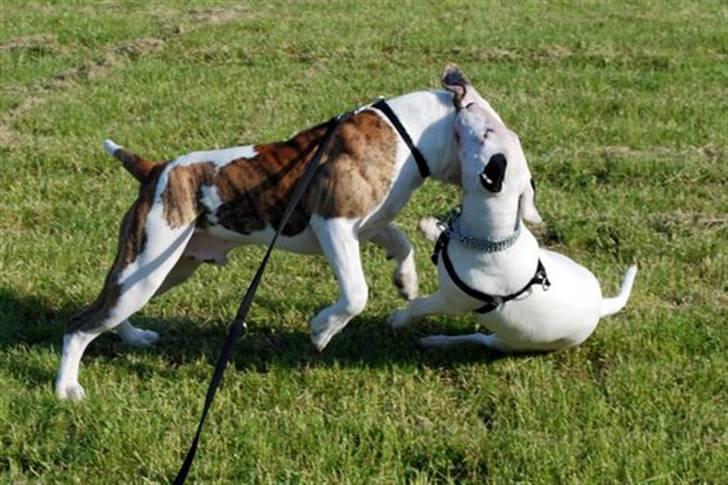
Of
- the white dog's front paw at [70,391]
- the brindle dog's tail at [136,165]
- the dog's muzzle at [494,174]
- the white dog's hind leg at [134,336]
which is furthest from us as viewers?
the white dog's hind leg at [134,336]

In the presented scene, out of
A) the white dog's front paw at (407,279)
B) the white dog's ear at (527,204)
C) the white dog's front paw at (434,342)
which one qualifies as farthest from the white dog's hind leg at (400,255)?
the white dog's ear at (527,204)

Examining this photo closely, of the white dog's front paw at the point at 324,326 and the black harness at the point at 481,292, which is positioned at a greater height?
the black harness at the point at 481,292

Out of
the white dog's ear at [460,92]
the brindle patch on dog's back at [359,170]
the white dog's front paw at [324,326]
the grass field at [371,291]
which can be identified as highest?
the white dog's ear at [460,92]

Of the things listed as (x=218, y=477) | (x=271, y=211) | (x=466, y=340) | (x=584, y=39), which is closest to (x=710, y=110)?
(x=584, y=39)

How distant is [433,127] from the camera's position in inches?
187

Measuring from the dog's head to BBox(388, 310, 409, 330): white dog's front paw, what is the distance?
3.31 feet

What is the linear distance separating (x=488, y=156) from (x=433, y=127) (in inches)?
15.4

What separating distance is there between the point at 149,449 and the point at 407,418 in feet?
3.76

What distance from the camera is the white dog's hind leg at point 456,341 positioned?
537cm

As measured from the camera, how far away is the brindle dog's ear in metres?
4.67

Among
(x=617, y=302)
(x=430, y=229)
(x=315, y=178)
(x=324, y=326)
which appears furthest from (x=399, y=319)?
(x=617, y=302)

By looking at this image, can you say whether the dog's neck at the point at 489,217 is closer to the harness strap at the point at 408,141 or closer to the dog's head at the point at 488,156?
the dog's head at the point at 488,156

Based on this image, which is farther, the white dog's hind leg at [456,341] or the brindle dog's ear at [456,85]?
the white dog's hind leg at [456,341]

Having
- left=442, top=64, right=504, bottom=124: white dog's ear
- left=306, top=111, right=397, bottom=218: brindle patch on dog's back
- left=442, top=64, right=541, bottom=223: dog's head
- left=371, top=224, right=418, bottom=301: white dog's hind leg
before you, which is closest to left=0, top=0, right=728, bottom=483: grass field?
left=371, top=224, right=418, bottom=301: white dog's hind leg
